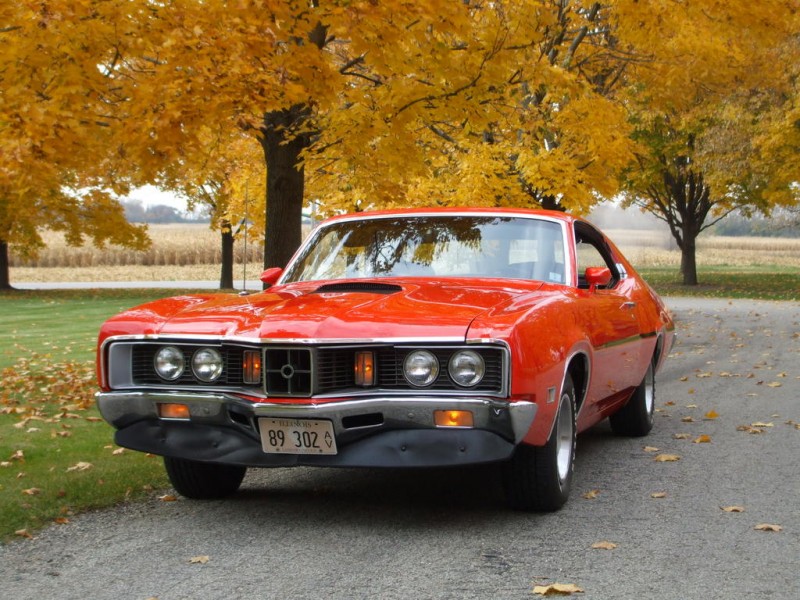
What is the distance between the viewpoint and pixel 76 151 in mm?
10078

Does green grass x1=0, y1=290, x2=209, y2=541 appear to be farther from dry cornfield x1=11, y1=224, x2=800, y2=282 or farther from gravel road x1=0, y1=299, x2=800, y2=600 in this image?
dry cornfield x1=11, y1=224, x2=800, y2=282

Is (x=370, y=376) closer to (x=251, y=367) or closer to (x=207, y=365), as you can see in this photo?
(x=251, y=367)

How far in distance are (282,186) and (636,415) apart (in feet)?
19.2

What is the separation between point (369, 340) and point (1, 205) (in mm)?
32336

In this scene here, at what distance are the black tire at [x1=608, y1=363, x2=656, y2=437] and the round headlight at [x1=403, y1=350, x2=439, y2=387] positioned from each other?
3300 millimetres

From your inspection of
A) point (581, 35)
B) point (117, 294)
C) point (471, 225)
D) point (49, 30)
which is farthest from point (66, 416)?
point (117, 294)

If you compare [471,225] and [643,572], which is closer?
[643,572]

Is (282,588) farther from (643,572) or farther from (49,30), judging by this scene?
(49,30)

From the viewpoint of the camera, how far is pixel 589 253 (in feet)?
25.0

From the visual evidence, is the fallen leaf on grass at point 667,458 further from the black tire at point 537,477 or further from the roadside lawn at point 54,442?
the roadside lawn at point 54,442

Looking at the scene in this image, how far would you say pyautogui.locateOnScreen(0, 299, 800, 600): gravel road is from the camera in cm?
457

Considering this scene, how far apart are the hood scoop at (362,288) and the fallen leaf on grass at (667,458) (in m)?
2.39

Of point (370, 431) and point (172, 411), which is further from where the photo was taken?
point (172, 411)

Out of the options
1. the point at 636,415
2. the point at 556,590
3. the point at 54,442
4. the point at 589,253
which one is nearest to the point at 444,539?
the point at 556,590
